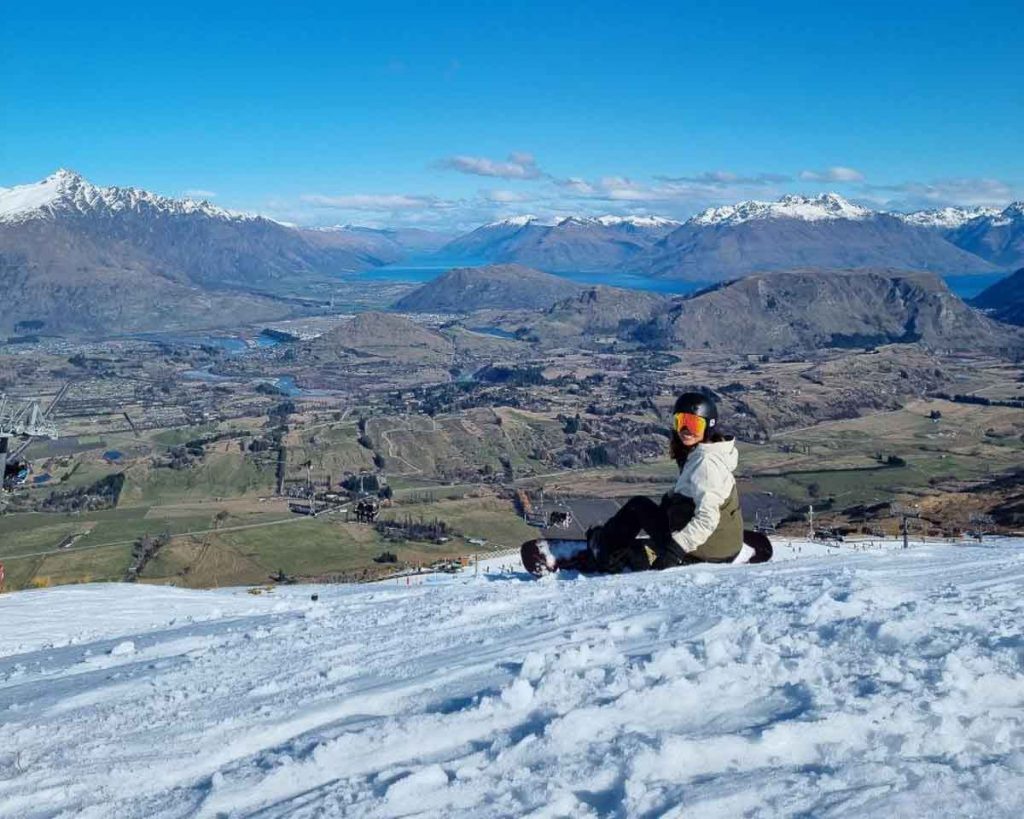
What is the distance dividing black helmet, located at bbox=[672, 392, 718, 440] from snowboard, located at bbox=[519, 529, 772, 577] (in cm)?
197

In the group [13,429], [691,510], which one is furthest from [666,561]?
[13,429]

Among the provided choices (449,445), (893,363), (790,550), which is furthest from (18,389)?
(790,550)

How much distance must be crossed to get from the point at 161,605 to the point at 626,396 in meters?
109

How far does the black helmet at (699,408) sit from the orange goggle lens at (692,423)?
0.04 m

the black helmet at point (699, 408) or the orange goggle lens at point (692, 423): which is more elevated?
the black helmet at point (699, 408)

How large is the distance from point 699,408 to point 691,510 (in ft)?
3.46

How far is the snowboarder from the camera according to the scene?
927 centimetres

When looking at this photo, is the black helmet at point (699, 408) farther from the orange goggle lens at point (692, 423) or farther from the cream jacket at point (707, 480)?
the cream jacket at point (707, 480)

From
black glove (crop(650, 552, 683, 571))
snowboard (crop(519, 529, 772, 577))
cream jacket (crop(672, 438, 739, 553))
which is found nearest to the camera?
cream jacket (crop(672, 438, 739, 553))

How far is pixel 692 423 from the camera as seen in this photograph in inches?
372

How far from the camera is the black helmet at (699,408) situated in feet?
31.0

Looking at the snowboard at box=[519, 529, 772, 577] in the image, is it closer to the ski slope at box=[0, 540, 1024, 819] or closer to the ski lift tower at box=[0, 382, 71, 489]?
the ski slope at box=[0, 540, 1024, 819]

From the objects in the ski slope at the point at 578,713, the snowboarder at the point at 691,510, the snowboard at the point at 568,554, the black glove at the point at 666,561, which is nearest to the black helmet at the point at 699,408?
the snowboarder at the point at 691,510

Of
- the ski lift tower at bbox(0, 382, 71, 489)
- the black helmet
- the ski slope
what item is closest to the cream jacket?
the black helmet
